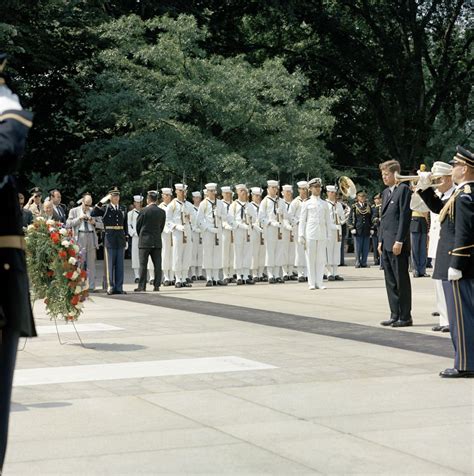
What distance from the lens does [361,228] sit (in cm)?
3017

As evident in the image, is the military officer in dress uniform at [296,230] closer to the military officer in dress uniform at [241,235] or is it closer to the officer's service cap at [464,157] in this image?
the military officer in dress uniform at [241,235]

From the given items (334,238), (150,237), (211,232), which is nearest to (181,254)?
(211,232)

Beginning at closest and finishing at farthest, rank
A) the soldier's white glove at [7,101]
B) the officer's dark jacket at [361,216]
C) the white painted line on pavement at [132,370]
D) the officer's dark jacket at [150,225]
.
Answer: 1. the soldier's white glove at [7,101]
2. the white painted line on pavement at [132,370]
3. the officer's dark jacket at [150,225]
4. the officer's dark jacket at [361,216]

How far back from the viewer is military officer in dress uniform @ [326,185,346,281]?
24531 mm

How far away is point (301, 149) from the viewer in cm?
3212

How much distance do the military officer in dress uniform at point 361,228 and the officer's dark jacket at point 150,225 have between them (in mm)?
9703

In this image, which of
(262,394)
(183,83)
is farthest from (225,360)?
(183,83)

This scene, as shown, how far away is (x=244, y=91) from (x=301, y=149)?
238 cm

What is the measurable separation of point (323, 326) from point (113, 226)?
7.92 m

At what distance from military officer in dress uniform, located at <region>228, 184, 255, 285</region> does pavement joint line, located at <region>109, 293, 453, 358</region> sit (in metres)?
5.42

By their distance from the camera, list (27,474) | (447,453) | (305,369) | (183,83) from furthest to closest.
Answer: (183,83) → (305,369) → (447,453) → (27,474)

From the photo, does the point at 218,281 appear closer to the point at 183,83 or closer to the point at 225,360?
the point at 183,83

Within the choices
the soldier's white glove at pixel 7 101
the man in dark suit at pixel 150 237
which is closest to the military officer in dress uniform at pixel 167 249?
the man in dark suit at pixel 150 237

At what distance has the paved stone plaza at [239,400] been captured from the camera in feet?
20.8
